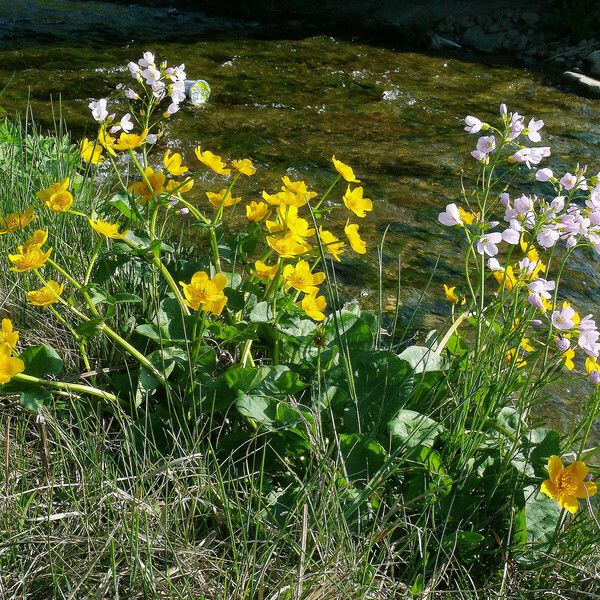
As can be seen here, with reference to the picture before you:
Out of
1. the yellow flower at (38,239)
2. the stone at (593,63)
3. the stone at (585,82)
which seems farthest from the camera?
the stone at (593,63)

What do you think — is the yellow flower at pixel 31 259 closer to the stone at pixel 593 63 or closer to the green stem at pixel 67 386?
the green stem at pixel 67 386

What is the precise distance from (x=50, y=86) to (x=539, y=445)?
14.3 feet

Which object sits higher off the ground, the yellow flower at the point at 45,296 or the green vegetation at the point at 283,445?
the yellow flower at the point at 45,296

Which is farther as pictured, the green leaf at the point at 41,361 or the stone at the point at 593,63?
the stone at the point at 593,63

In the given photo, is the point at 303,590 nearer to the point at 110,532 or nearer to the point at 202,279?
the point at 110,532

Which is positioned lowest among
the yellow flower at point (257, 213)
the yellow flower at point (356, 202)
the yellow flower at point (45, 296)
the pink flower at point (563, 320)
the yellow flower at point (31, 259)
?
the yellow flower at point (45, 296)

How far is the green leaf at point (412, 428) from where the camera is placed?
5.32 ft

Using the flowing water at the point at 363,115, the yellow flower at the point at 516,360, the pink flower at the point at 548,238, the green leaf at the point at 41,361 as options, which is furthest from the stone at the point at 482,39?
the green leaf at the point at 41,361

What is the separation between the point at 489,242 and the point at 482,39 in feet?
23.5

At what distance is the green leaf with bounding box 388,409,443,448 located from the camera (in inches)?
63.9

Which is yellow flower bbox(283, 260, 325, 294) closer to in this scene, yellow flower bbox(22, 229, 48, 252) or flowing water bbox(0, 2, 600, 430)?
yellow flower bbox(22, 229, 48, 252)

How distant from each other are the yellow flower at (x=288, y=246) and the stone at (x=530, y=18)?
7513 mm

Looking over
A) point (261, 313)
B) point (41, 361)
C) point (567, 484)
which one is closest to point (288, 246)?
point (261, 313)

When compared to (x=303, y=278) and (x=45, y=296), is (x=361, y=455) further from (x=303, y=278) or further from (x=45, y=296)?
(x=45, y=296)
